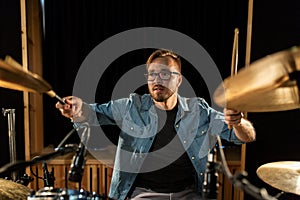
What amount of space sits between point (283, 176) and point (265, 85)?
0.89 metres

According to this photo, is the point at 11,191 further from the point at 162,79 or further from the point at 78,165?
the point at 162,79

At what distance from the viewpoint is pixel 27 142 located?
2.30 meters

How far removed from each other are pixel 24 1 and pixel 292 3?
184cm

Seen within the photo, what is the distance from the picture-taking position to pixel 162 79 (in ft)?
5.85

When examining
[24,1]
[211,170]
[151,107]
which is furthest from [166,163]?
[24,1]

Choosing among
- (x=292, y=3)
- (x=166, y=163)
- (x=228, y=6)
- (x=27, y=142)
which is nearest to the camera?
(x=166, y=163)

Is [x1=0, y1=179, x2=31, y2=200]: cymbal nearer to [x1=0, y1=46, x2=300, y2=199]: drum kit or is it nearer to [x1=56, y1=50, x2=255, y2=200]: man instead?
[x1=0, y1=46, x2=300, y2=199]: drum kit

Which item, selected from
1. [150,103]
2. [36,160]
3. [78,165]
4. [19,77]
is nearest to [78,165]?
[78,165]

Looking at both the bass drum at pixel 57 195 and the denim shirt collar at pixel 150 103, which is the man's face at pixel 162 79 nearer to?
the denim shirt collar at pixel 150 103

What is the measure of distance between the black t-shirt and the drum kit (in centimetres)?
52

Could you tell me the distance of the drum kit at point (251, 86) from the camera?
2.76ft

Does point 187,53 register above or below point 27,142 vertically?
above

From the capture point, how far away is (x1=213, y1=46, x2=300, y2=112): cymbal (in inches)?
32.5

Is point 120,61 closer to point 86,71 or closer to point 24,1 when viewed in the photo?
point 86,71
